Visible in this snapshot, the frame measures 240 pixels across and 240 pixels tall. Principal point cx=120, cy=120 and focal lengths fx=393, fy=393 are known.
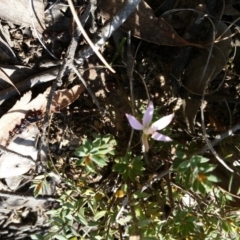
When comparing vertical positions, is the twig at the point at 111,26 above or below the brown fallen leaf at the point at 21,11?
below

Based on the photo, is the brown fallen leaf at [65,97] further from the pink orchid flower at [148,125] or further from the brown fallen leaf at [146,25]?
the pink orchid flower at [148,125]

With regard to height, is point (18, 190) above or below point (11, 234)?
above

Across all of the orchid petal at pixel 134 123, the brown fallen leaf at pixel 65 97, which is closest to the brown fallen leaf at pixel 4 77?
the brown fallen leaf at pixel 65 97

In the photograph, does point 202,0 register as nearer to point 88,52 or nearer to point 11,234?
point 88,52

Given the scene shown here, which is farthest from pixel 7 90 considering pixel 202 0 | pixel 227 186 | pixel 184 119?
pixel 227 186

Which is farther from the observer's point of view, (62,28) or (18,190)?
(18,190)

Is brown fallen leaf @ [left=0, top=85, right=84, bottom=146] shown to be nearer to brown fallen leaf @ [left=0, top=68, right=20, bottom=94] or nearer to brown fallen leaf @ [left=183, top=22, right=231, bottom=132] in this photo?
brown fallen leaf @ [left=0, top=68, right=20, bottom=94]

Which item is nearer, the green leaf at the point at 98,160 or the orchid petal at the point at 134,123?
the orchid petal at the point at 134,123

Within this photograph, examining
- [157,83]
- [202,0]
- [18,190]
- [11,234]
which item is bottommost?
[11,234]
